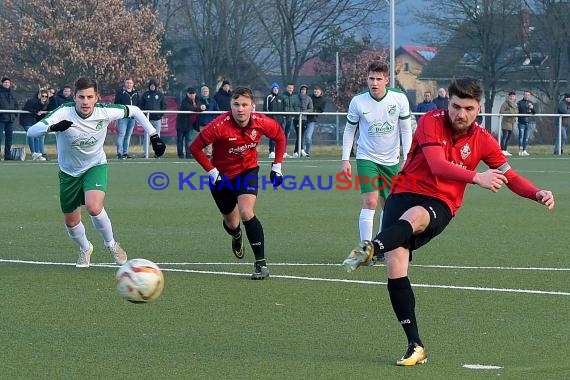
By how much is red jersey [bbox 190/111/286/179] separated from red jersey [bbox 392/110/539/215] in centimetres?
323

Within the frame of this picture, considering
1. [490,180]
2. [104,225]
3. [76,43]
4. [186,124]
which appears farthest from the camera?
[76,43]

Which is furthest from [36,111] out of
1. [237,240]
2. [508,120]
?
[237,240]

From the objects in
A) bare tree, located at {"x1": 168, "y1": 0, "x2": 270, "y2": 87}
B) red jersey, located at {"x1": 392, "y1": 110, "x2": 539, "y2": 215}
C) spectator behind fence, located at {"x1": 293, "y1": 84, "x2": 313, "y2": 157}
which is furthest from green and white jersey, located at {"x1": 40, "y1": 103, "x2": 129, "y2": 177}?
bare tree, located at {"x1": 168, "y1": 0, "x2": 270, "y2": 87}

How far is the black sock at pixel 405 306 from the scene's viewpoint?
660 centimetres

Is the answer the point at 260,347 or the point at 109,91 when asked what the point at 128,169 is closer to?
the point at 260,347

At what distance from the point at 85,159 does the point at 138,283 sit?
3457 mm

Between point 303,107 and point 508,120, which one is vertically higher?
point 303,107

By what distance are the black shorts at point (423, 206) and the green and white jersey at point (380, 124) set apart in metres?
4.15

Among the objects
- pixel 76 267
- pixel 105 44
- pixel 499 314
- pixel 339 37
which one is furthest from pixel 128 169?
pixel 339 37

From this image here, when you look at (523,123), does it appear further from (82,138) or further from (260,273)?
(260,273)

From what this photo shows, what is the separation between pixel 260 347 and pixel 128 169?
17976 millimetres

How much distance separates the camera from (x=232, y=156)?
1027cm

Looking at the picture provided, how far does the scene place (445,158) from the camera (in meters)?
6.77

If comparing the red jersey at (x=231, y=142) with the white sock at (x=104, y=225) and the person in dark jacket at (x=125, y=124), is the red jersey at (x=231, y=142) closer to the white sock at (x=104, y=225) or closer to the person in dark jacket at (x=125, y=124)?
the white sock at (x=104, y=225)
